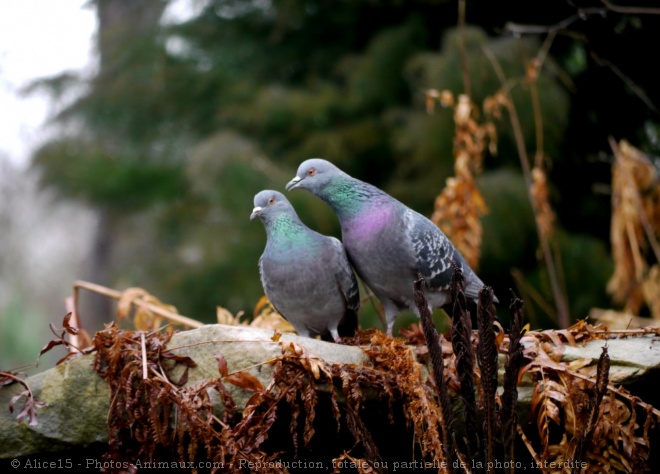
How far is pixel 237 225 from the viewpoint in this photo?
6.21 metres

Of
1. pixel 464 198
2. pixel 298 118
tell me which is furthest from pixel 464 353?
pixel 298 118

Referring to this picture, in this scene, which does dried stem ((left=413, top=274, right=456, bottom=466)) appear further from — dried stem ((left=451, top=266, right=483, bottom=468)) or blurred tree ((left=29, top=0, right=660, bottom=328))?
blurred tree ((left=29, top=0, right=660, bottom=328))

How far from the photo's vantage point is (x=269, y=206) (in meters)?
3.01

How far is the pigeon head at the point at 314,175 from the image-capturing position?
2.95 meters

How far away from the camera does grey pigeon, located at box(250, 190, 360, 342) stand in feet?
9.47

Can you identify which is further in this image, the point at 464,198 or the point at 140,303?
the point at 464,198

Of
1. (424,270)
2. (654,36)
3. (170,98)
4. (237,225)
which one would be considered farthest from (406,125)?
(424,270)

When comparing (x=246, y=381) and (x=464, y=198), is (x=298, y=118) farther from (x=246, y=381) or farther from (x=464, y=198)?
(x=246, y=381)

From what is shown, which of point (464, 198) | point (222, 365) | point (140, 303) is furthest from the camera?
point (464, 198)

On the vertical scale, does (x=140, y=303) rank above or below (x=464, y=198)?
below

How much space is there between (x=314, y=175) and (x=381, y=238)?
39cm

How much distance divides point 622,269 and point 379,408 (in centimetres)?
267

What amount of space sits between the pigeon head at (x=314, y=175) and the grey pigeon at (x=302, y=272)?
5.1 inches

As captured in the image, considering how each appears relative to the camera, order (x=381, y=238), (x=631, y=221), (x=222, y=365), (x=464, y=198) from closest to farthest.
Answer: (x=222, y=365) → (x=381, y=238) → (x=464, y=198) → (x=631, y=221)
